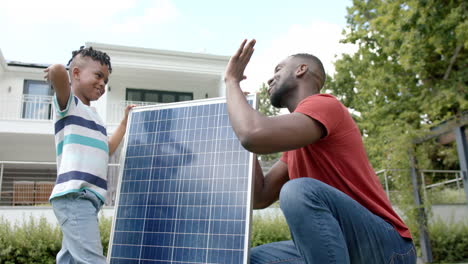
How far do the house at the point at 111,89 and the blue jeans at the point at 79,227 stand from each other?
14094mm

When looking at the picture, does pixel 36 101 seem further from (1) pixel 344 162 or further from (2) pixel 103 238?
(1) pixel 344 162

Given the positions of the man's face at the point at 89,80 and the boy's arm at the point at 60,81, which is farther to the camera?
the man's face at the point at 89,80

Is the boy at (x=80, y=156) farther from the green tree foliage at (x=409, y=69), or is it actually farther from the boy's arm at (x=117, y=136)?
the green tree foliage at (x=409, y=69)

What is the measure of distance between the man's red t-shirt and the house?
15.4 metres

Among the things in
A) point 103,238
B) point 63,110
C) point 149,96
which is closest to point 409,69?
point 103,238

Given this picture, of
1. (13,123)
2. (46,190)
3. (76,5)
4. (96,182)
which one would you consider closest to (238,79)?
(96,182)

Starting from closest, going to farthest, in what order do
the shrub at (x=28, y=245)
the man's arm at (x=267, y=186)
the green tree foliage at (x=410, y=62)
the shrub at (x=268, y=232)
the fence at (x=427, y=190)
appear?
the man's arm at (x=267, y=186), the shrub at (x=28, y=245), the shrub at (x=268, y=232), the green tree foliage at (x=410, y=62), the fence at (x=427, y=190)

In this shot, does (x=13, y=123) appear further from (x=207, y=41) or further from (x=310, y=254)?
(x=310, y=254)

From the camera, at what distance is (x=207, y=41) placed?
20094 millimetres

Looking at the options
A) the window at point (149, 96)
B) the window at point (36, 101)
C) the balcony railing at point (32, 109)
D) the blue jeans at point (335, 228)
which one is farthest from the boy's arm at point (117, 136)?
the window at point (149, 96)

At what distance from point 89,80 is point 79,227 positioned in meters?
1.15

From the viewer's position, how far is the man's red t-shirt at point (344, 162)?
1.99m

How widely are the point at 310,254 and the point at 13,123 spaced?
55.2 ft

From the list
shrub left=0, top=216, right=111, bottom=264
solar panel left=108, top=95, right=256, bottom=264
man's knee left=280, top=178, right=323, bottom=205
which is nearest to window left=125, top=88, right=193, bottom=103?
shrub left=0, top=216, right=111, bottom=264
